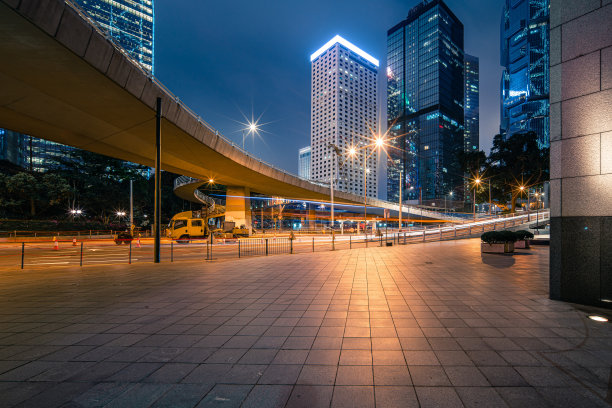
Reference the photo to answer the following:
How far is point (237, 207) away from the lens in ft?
136

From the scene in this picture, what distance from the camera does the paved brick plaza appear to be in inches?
124

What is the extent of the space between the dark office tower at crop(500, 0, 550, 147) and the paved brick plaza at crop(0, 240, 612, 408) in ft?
674

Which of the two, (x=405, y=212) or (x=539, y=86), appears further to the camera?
(x=539, y=86)

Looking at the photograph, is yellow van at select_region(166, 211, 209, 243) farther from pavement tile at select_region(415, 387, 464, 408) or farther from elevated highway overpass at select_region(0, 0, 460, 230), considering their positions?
pavement tile at select_region(415, 387, 464, 408)

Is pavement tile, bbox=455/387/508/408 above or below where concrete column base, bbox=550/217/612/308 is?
below

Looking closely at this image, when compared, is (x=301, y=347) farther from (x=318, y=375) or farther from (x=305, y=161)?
(x=305, y=161)

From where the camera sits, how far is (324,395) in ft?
10.2

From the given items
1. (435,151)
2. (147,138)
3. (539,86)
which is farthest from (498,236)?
(539,86)

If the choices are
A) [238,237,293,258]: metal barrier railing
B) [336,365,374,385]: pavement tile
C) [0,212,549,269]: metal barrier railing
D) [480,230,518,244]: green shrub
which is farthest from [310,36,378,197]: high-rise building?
[336,365,374,385]: pavement tile

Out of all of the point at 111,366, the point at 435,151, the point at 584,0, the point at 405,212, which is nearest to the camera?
the point at 111,366

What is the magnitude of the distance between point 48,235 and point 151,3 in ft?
652

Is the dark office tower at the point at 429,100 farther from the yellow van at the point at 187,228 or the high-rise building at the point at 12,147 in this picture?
the high-rise building at the point at 12,147

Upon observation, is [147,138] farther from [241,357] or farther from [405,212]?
[405,212]

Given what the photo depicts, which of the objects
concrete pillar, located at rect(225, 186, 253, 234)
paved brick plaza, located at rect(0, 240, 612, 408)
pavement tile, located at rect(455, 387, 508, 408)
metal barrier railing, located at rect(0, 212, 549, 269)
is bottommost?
metal barrier railing, located at rect(0, 212, 549, 269)
